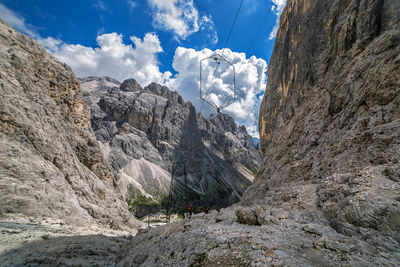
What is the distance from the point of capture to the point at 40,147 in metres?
30.2

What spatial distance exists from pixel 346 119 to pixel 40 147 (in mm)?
42075

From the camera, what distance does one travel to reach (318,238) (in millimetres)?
6430

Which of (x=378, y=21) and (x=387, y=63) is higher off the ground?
(x=378, y=21)

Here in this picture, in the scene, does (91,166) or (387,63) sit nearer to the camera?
(387,63)

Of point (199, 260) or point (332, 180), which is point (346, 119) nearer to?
point (332, 180)

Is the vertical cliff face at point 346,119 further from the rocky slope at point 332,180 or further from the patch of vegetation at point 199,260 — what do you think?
the patch of vegetation at point 199,260

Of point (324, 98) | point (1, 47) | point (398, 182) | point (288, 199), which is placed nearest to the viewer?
point (398, 182)

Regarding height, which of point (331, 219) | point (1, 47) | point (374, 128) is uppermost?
point (1, 47)

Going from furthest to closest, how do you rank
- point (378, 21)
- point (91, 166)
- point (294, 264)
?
point (91, 166), point (378, 21), point (294, 264)

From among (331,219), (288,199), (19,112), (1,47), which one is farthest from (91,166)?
(331,219)

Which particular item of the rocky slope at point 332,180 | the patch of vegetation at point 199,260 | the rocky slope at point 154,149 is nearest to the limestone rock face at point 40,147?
the rocky slope at point 332,180

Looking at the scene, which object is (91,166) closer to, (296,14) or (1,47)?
(1,47)

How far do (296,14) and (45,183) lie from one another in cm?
5225

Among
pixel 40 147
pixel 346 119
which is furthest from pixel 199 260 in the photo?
pixel 40 147
